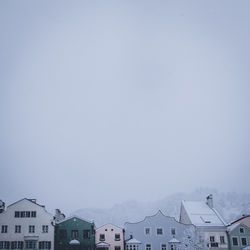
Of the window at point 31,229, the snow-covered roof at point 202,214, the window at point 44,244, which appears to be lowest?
the window at point 44,244

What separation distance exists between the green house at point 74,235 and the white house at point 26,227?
5.26 ft

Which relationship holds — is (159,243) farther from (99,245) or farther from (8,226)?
(8,226)

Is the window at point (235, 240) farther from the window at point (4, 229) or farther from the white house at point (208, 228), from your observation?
the window at point (4, 229)

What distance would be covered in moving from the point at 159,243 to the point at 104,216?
12122 centimetres

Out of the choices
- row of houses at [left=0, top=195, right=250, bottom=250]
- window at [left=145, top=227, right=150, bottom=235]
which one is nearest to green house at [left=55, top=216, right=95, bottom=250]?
row of houses at [left=0, top=195, right=250, bottom=250]

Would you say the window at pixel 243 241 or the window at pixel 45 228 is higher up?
the window at pixel 45 228

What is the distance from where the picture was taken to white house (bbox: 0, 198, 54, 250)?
6425 cm

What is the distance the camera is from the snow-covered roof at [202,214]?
225 feet

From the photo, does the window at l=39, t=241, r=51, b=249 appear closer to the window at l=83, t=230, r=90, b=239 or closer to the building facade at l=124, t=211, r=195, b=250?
the window at l=83, t=230, r=90, b=239

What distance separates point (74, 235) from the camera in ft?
215

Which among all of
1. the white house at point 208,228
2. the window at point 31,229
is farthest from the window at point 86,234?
the white house at point 208,228

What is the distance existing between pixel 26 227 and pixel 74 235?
9723mm

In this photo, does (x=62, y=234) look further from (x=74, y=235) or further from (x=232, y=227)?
(x=232, y=227)

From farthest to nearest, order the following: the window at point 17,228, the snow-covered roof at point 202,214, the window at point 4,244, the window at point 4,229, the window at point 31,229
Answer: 1. the snow-covered roof at point 202,214
2. the window at point 31,229
3. the window at point 17,228
4. the window at point 4,229
5. the window at point 4,244
